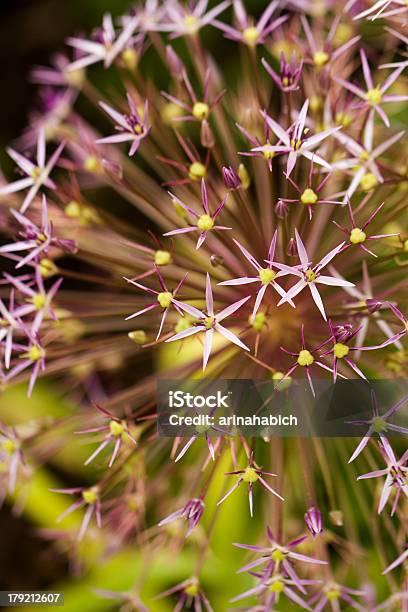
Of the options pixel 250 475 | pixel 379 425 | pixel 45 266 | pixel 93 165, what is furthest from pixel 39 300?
pixel 379 425

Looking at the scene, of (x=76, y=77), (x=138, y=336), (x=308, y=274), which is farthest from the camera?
(x=76, y=77)

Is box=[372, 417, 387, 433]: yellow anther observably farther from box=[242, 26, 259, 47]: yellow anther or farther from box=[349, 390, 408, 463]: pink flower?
box=[242, 26, 259, 47]: yellow anther

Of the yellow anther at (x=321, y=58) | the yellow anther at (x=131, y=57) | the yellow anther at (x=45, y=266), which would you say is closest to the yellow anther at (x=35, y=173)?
the yellow anther at (x=45, y=266)

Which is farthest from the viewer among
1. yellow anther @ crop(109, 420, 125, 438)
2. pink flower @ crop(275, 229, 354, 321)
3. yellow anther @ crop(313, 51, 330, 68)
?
yellow anther @ crop(313, 51, 330, 68)

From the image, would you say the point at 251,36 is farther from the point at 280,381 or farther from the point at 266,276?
the point at 280,381

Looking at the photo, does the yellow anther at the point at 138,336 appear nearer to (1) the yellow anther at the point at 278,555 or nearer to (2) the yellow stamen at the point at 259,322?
(2) the yellow stamen at the point at 259,322

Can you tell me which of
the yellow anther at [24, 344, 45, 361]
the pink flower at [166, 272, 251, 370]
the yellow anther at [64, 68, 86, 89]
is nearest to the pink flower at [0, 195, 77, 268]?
the yellow anther at [24, 344, 45, 361]

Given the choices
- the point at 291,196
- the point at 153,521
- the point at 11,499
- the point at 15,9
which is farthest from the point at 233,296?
the point at 15,9

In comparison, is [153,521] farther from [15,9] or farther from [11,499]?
[15,9]
